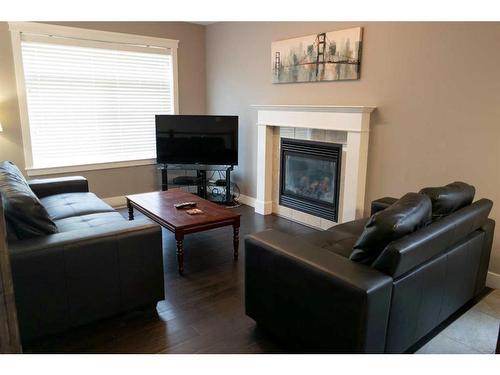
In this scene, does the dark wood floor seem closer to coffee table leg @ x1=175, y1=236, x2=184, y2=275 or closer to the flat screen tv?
coffee table leg @ x1=175, y1=236, x2=184, y2=275

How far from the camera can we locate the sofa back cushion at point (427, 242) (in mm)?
1671

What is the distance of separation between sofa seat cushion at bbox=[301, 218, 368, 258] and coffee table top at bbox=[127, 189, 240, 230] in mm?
888

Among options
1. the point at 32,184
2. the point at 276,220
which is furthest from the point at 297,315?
the point at 32,184

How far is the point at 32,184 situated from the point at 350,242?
3097 mm

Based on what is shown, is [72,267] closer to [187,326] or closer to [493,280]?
[187,326]

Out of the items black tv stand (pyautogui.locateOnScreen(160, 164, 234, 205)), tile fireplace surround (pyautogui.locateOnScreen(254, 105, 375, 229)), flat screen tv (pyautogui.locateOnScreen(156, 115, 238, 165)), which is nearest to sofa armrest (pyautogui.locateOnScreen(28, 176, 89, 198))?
black tv stand (pyautogui.locateOnScreen(160, 164, 234, 205))

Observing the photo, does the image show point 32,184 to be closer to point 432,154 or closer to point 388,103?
point 388,103

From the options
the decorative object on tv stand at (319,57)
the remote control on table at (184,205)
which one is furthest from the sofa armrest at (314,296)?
the decorative object on tv stand at (319,57)

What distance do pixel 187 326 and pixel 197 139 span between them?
312cm

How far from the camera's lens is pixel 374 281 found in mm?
1607

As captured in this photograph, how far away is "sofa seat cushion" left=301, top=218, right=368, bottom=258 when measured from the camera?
2.37 m

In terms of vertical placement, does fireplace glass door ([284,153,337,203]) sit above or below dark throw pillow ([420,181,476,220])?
below

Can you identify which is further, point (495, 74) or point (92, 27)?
point (92, 27)

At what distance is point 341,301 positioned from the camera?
164 centimetres
